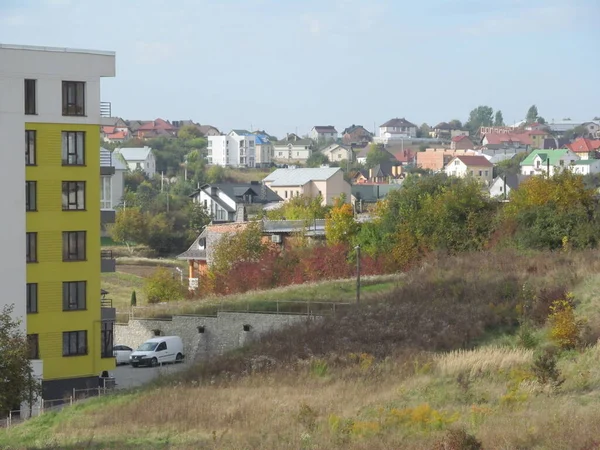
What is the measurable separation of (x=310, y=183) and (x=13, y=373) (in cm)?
8372

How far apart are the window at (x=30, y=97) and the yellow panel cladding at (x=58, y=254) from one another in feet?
1.65

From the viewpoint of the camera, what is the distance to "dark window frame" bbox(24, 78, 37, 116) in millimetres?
33156

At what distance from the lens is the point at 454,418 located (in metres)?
20.7

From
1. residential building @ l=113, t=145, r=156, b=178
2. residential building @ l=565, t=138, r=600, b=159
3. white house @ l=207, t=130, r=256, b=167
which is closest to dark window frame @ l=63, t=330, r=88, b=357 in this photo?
residential building @ l=113, t=145, r=156, b=178

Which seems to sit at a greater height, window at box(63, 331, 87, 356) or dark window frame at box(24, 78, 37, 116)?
dark window frame at box(24, 78, 37, 116)

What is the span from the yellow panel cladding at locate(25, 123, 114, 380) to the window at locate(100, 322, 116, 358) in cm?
22

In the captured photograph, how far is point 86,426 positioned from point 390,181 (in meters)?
116

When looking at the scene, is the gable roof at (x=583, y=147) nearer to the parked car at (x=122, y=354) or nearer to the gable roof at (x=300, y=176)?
the gable roof at (x=300, y=176)

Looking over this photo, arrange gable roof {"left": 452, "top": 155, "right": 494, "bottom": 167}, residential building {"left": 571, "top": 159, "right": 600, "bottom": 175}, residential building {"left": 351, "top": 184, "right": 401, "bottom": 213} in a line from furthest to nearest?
gable roof {"left": 452, "top": 155, "right": 494, "bottom": 167} → residential building {"left": 571, "top": 159, "right": 600, "bottom": 175} → residential building {"left": 351, "top": 184, "right": 401, "bottom": 213}

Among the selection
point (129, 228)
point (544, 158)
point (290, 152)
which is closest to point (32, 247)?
point (129, 228)

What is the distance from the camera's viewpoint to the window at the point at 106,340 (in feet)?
114

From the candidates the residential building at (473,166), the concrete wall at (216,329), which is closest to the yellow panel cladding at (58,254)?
the concrete wall at (216,329)

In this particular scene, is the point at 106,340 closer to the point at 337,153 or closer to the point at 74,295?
the point at 74,295

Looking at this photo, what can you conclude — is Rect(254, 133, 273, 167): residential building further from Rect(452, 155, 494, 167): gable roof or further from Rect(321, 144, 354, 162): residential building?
Rect(452, 155, 494, 167): gable roof
